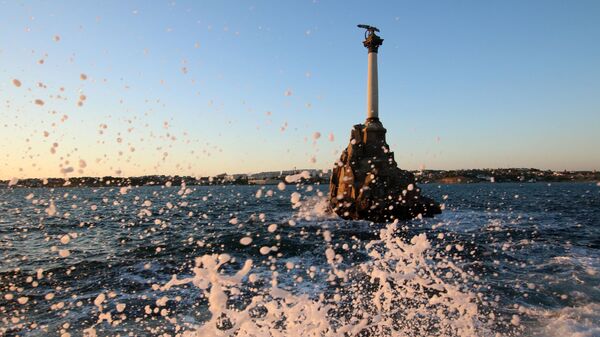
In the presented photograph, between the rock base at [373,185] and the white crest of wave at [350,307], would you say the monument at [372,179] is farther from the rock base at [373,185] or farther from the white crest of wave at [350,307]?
the white crest of wave at [350,307]

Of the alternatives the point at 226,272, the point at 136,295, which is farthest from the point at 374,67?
the point at 136,295

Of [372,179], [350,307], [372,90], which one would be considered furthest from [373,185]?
[350,307]

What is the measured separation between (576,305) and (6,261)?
1778cm

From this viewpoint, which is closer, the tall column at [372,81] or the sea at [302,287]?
the sea at [302,287]

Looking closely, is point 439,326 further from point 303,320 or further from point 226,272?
point 226,272

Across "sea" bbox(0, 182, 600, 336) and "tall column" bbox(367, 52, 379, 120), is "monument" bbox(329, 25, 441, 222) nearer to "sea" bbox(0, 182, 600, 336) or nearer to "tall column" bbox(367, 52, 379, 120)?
"tall column" bbox(367, 52, 379, 120)

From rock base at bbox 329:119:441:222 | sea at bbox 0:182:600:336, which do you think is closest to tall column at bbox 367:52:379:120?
rock base at bbox 329:119:441:222

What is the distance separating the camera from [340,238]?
19.9 m

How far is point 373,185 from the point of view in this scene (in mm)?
31734

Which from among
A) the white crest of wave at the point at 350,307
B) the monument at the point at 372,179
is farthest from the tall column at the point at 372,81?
the white crest of wave at the point at 350,307

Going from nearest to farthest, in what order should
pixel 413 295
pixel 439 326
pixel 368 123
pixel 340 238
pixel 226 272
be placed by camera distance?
pixel 439 326
pixel 413 295
pixel 226 272
pixel 340 238
pixel 368 123

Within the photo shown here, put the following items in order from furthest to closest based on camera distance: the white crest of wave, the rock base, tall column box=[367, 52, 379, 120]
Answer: tall column box=[367, 52, 379, 120] < the rock base < the white crest of wave

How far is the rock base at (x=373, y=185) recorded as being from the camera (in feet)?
100.0

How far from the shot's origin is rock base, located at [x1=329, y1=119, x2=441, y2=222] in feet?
100.0
